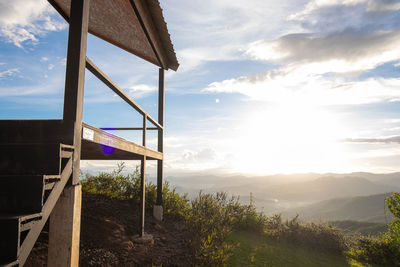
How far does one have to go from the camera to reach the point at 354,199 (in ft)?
639

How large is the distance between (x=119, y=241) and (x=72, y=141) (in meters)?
3.54

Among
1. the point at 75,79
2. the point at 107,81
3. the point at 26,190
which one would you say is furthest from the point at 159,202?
the point at 26,190

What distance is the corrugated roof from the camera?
18.4ft

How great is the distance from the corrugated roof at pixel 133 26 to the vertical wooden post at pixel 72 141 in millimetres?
2289

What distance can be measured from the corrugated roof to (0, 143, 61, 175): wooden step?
358cm

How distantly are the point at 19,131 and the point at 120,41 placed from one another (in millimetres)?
5202

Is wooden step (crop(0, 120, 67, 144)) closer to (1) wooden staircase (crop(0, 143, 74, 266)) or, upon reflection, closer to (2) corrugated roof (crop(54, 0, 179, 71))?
(1) wooden staircase (crop(0, 143, 74, 266))

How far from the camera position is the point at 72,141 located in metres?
2.72

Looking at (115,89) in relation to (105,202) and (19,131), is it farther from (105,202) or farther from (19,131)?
(105,202)

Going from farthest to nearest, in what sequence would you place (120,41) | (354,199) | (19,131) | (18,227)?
(354,199)
(120,41)
(19,131)
(18,227)

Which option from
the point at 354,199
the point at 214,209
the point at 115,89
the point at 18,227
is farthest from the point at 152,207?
the point at 354,199

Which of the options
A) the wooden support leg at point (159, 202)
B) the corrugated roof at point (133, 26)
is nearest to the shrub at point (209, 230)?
the wooden support leg at point (159, 202)

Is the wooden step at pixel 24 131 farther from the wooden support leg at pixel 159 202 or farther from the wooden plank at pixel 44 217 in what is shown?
the wooden support leg at pixel 159 202

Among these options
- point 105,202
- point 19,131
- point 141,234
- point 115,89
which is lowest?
point 141,234
